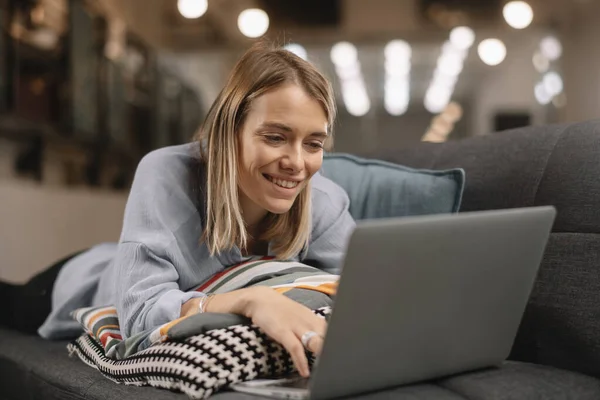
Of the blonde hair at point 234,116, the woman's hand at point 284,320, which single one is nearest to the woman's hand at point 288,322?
the woman's hand at point 284,320

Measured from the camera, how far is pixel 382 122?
1201 cm

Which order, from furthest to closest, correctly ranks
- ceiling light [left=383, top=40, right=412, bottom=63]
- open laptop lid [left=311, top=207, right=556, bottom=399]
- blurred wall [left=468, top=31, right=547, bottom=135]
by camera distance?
ceiling light [left=383, top=40, right=412, bottom=63] < blurred wall [left=468, top=31, right=547, bottom=135] < open laptop lid [left=311, top=207, right=556, bottom=399]

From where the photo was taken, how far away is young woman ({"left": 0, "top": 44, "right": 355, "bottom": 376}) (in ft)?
4.03

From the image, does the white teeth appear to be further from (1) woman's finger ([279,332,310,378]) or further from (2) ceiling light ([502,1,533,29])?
(2) ceiling light ([502,1,533,29])

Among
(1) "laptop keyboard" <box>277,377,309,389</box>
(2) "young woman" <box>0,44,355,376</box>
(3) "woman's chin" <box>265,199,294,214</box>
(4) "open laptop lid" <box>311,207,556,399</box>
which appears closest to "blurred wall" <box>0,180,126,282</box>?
(2) "young woman" <box>0,44,355,376</box>

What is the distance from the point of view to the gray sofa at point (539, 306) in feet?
3.63

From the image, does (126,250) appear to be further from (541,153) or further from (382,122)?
(382,122)

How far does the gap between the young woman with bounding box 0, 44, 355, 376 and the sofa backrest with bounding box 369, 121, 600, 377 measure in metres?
0.42

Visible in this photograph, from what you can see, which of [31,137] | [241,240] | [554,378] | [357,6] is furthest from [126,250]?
[357,6]

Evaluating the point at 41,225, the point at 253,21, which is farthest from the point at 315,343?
the point at 253,21

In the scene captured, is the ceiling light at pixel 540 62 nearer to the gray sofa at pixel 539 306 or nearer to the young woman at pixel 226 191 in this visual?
the gray sofa at pixel 539 306

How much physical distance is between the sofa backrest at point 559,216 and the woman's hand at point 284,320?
0.52 metres

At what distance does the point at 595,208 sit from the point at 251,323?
2.24 feet

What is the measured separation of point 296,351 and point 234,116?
486 mm
